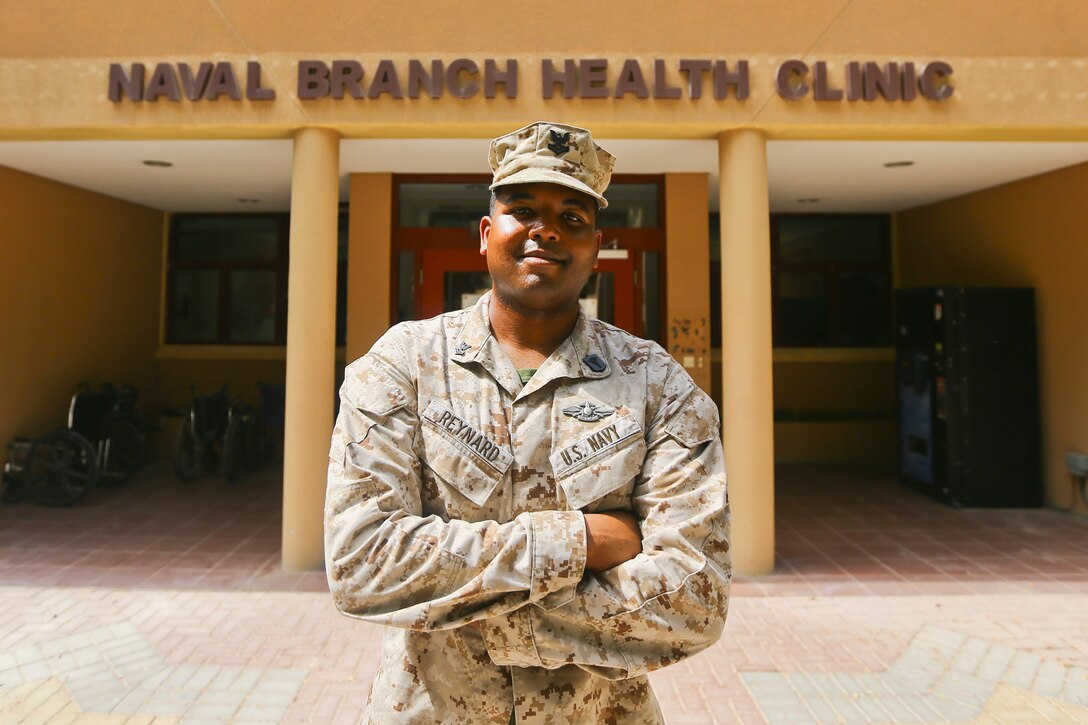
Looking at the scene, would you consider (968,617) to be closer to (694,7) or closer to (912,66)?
(912,66)

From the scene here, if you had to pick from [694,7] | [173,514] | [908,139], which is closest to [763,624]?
[908,139]

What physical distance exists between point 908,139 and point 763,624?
367 cm

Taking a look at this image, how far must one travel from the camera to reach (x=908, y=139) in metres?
4.90

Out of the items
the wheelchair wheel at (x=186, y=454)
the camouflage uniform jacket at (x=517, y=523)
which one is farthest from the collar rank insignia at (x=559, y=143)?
the wheelchair wheel at (x=186, y=454)

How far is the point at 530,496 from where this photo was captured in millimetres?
1318

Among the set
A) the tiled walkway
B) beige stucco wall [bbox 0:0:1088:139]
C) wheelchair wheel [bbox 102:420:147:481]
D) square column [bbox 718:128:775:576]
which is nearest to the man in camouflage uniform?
the tiled walkway

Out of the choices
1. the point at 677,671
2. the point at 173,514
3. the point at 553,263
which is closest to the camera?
the point at 553,263

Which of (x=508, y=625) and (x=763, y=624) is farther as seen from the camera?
(x=763, y=624)

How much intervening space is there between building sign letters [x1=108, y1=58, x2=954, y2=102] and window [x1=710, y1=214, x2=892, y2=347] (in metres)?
4.14

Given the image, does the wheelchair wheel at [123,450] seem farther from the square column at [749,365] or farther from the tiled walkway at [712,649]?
the square column at [749,365]

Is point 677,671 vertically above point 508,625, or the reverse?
point 508,625

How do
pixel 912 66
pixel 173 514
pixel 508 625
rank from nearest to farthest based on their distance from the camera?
1. pixel 508 625
2. pixel 912 66
3. pixel 173 514

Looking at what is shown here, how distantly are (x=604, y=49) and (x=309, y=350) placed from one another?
2959mm

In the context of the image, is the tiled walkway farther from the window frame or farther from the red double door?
the window frame
